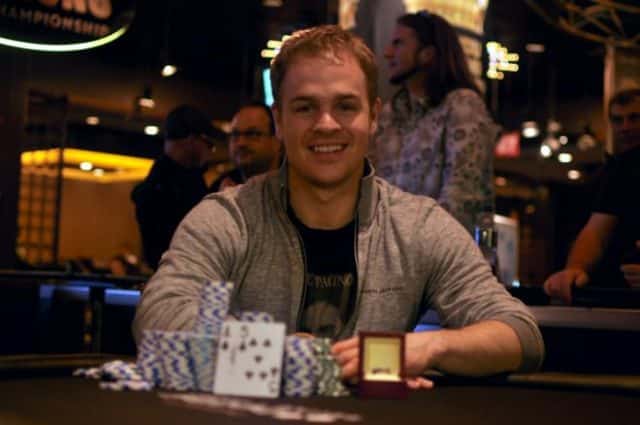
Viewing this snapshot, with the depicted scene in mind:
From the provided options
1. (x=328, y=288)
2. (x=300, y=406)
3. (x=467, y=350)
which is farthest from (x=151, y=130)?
(x=300, y=406)

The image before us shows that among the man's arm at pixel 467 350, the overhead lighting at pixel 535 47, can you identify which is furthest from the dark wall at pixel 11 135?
the overhead lighting at pixel 535 47

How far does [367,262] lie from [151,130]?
12.6 metres

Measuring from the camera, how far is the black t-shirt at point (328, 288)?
87.7 inches

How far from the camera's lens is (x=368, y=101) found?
231cm

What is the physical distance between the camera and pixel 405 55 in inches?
154

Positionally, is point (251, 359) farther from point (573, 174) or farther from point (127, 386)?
point (573, 174)

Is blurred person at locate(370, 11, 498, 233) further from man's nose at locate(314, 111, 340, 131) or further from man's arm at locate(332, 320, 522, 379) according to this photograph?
man's arm at locate(332, 320, 522, 379)

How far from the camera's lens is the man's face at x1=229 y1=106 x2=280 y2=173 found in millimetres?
4582

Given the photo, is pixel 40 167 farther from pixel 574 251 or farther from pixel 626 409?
pixel 626 409

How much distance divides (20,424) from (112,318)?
350cm

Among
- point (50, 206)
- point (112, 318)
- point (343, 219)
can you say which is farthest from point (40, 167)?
point (343, 219)

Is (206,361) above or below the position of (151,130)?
below

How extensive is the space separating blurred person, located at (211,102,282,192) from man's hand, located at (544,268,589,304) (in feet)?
5.33

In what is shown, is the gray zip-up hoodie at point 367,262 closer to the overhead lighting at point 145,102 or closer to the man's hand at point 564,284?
the man's hand at point 564,284
